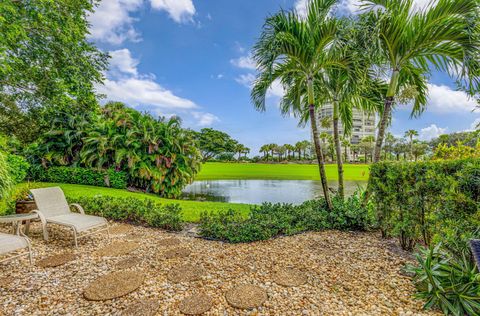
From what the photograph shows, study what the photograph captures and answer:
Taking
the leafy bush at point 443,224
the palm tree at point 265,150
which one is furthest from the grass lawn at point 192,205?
the palm tree at point 265,150

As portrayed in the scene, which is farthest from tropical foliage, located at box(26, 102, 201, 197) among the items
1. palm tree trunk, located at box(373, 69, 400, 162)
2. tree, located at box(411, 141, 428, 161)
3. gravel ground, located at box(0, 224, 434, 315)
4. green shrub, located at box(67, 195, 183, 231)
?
tree, located at box(411, 141, 428, 161)

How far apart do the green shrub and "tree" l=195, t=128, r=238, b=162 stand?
4419 centimetres

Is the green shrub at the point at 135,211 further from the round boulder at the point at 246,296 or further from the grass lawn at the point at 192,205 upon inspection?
the round boulder at the point at 246,296

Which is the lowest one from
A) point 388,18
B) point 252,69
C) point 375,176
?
point 375,176

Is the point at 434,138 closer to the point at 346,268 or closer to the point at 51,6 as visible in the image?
the point at 346,268

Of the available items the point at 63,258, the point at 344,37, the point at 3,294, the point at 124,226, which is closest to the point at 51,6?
the point at 124,226

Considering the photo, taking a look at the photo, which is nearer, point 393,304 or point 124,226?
point 393,304

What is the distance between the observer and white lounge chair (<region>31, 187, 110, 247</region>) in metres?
4.10

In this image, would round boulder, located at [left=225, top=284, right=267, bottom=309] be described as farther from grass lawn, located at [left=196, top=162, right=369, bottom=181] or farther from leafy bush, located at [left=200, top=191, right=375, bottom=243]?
grass lawn, located at [left=196, top=162, right=369, bottom=181]

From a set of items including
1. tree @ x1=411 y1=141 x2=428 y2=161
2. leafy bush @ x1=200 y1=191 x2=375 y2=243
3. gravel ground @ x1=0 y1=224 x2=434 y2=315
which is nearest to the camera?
gravel ground @ x1=0 y1=224 x2=434 y2=315

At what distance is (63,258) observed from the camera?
3.54 meters

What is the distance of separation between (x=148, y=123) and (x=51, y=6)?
5896 mm

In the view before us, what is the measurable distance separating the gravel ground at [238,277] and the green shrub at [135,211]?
78cm

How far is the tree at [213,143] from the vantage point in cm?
5092
